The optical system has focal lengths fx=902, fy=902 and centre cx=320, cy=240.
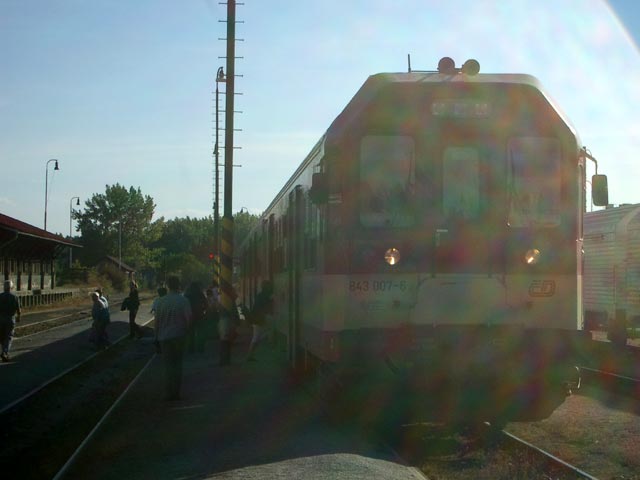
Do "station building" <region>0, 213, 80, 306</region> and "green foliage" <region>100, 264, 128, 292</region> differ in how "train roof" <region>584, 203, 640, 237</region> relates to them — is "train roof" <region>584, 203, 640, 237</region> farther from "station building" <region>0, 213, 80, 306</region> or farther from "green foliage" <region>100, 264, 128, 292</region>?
"green foliage" <region>100, 264, 128, 292</region>

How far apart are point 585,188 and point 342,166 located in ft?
9.26

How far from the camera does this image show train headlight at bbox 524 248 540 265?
968cm

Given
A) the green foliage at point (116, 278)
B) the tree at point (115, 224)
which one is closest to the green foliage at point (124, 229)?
the tree at point (115, 224)

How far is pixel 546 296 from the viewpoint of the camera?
9.65 meters

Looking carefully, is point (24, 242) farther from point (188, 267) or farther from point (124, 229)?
point (124, 229)

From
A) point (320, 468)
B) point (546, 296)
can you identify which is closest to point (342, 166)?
point (546, 296)

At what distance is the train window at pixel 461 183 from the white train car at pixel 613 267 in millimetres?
11725

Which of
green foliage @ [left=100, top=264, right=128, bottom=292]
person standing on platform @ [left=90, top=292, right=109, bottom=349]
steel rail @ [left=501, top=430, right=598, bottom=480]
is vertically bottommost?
steel rail @ [left=501, top=430, right=598, bottom=480]

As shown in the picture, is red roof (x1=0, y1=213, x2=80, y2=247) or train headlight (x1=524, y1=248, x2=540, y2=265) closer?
train headlight (x1=524, y1=248, x2=540, y2=265)

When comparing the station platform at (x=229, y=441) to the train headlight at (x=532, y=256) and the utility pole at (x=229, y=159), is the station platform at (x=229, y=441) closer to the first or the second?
the train headlight at (x=532, y=256)

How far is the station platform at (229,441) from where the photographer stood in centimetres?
827

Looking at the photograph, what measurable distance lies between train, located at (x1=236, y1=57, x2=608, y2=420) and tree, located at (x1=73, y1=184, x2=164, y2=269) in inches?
5090

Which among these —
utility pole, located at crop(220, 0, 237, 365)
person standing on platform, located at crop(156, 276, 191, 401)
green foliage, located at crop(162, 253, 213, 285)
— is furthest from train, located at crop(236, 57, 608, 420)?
green foliage, located at crop(162, 253, 213, 285)

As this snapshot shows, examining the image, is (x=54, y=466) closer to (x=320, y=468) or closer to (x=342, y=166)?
(x=320, y=468)
